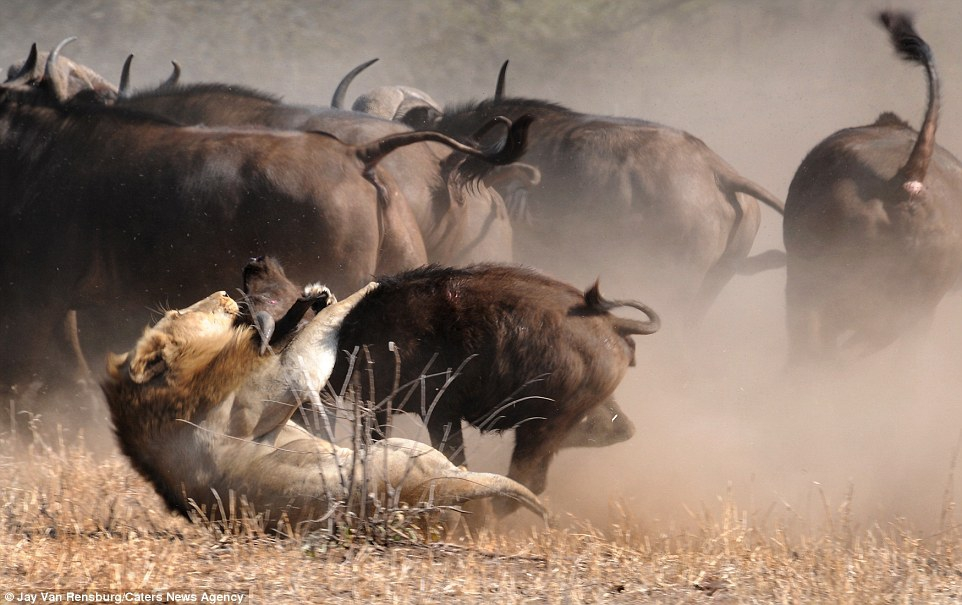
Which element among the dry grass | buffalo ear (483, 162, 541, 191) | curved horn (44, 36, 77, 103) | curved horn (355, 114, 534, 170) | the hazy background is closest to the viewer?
the dry grass

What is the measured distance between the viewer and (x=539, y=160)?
10.7 m

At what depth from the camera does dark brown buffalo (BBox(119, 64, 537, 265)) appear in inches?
335

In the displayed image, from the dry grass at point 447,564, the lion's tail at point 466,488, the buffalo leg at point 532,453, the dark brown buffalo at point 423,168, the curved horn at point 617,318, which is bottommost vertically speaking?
the dry grass at point 447,564

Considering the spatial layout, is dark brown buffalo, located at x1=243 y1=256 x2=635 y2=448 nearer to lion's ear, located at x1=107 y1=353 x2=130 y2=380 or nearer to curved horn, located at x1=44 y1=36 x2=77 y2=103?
lion's ear, located at x1=107 y1=353 x2=130 y2=380

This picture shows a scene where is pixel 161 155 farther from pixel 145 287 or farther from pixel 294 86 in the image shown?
pixel 294 86

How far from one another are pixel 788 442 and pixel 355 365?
397 cm

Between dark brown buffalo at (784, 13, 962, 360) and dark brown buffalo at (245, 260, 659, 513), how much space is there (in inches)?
141

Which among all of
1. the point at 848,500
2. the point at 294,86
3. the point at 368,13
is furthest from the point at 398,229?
the point at 368,13

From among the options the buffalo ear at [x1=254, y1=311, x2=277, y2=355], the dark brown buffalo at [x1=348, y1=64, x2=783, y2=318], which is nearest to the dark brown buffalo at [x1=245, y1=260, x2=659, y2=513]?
the buffalo ear at [x1=254, y1=311, x2=277, y2=355]

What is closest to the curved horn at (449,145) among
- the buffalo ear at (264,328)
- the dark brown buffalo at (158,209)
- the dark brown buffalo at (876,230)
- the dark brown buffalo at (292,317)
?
the dark brown buffalo at (158,209)

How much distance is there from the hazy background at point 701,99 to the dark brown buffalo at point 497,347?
1.08 m

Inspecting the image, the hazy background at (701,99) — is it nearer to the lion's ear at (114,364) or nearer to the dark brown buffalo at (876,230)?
the dark brown buffalo at (876,230)

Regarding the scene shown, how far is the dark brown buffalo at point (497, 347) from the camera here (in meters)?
5.57

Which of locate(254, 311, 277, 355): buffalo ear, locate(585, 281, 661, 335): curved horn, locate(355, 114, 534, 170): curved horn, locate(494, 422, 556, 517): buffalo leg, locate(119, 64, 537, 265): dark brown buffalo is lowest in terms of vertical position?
locate(494, 422, 556, 517): buffalo leg
